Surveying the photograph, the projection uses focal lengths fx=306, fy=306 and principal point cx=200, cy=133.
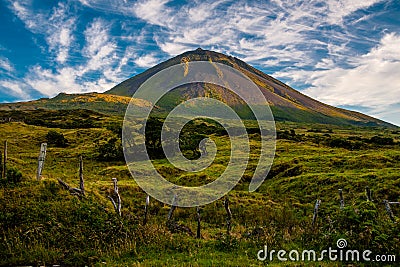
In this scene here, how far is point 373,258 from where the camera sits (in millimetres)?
10031

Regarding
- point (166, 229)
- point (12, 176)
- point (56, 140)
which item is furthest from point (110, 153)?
point (166, 229)

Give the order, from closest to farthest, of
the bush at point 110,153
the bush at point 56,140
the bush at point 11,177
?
the bush at point 11,177, the bush at point 110,153, the bush at point 56,140

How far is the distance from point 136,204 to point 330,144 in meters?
46.3

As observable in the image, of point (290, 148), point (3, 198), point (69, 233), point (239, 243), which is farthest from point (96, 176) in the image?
point (290, 148)

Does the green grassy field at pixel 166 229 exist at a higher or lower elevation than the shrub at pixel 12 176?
lower

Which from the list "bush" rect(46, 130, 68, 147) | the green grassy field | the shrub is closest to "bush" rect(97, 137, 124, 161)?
"bush" rect(46, 130, 68, 147)

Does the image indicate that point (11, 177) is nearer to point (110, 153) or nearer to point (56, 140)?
point (110, 153)

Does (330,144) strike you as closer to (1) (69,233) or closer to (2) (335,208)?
(2) (335,208)

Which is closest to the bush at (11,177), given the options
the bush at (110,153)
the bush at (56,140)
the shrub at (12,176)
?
the shrub at (12,176)

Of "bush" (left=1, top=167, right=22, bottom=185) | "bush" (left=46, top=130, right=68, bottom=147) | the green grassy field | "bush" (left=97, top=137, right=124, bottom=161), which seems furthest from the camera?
"bush" (left=46, top=130, right=68, bottom=147)

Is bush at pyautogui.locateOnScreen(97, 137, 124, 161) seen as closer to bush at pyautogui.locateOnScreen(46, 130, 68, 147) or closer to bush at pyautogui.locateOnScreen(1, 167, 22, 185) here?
bush at pyautogui.locateOnScreen(46, 130, 68, 147)

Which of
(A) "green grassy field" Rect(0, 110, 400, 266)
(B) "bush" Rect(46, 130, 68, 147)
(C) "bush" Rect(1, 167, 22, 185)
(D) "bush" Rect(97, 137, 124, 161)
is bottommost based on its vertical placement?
(A) "green grassy field" Rect(0, 110, 400, 266)

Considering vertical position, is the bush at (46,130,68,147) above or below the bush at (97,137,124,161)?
above

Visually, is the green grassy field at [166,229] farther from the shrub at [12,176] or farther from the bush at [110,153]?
the bush at [110,153]
